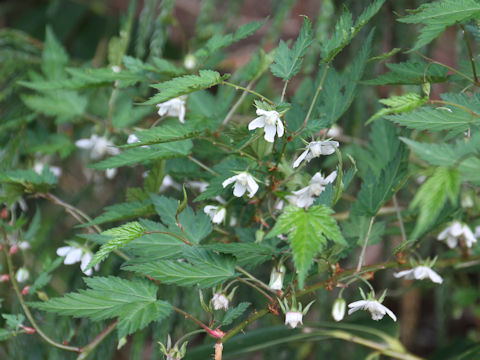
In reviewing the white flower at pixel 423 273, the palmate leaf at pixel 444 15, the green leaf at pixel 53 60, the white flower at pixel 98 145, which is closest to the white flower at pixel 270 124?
the palmate leaf at pixel 444 15

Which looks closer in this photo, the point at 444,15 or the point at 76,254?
the point at 444,15

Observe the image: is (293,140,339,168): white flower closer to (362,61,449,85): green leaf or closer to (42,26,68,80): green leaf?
(362,61,449,85): green leaf

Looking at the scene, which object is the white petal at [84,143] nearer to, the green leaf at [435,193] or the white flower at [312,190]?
the white flower at [312,190]

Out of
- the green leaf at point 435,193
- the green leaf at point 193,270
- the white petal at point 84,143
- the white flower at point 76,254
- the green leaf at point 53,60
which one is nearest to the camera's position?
the green leaf at point 435,193

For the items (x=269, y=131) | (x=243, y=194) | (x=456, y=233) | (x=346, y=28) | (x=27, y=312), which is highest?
(x=346, y=28)

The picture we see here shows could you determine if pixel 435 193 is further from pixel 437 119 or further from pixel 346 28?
pixel 346 28

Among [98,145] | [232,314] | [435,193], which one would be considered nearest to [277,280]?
[232,314]
